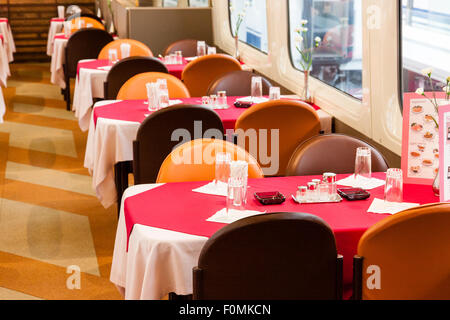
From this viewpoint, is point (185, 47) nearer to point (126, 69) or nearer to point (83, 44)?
point (83, 44)

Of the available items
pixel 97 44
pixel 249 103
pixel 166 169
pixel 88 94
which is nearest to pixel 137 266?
pixel 166 169

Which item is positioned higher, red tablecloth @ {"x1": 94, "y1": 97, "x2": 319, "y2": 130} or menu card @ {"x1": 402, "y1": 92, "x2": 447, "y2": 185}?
menu card @ {"x1": 402, "y1": 92, "x2": 447, "y2": 185}

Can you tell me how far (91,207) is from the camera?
16.7 ft

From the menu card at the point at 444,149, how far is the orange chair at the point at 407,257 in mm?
445

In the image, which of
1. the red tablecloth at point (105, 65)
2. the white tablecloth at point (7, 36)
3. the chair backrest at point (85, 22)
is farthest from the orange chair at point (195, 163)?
the white tablecloth at point (7, 36)

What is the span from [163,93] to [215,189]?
180 cm

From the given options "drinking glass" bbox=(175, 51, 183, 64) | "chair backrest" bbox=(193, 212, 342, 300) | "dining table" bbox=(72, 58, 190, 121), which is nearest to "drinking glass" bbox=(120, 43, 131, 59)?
"dining table" bbox=(72, 58, 190, 121)

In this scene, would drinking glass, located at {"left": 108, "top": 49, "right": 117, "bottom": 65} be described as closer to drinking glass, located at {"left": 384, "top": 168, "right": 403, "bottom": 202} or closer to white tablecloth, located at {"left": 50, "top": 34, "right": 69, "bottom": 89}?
white tablecloth, located at {"left": 50, "top": 34, "right": 69, "bottom": 89}

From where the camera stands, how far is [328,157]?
328cm

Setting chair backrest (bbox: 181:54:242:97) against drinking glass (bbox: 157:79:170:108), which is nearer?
drinking glass (bbox: 157:79:170:108)

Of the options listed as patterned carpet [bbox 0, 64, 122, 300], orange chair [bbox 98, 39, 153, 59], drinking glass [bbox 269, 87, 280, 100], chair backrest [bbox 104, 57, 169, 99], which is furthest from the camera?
orange chair [bbox 98, 39, 153, 59]

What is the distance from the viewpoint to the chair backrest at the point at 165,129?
3826 mm

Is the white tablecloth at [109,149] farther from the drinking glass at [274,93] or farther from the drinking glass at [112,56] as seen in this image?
the drinking glass at [112,56]

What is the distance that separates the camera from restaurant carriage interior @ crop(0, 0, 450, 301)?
2166 mm
